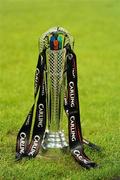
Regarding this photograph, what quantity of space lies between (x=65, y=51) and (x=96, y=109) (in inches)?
135

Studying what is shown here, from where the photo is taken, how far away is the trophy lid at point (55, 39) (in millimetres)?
7352

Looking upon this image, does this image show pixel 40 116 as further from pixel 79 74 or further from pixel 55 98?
pixel 79 74

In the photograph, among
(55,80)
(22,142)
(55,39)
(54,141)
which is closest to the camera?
(55,39)

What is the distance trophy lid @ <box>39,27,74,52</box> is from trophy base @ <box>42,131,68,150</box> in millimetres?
994

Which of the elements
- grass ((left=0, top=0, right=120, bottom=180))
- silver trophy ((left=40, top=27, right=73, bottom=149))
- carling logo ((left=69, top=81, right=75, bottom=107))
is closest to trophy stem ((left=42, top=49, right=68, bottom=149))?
silver trophy ((left=40, top=27, right=73, bottom=149))

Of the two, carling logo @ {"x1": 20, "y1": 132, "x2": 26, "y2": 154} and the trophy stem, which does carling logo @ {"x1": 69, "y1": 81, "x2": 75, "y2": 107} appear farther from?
carling logo @ {"x1": 20, "y1": 132, "x2": 26, "y2": 154}

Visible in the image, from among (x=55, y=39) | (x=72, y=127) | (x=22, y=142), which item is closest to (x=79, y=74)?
(x=22, y=142)

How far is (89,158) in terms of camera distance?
7633 mm

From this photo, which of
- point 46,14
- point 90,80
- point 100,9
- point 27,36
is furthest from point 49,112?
point 100,9

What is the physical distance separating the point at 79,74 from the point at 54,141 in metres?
6.43

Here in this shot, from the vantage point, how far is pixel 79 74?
1393cm

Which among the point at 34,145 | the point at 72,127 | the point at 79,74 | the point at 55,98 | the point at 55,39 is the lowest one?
the point at 34,145

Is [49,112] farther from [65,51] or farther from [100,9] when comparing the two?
[100,9]

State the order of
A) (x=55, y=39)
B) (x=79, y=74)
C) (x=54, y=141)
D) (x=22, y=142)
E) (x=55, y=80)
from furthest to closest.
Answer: (x=79, y=74)
(x=22, y=142)
(x=54, y=141)
(x=55, y=80)
(x=55, y=39)
